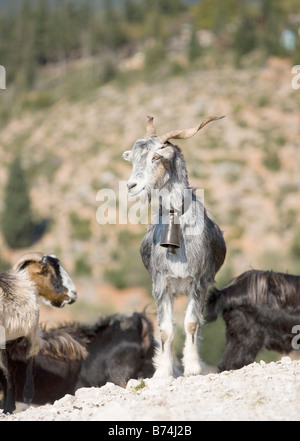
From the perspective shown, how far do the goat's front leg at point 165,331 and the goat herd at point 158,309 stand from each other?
1 centimetres

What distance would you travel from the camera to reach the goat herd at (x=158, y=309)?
7.61 m

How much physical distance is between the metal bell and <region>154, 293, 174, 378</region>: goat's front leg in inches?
21.0

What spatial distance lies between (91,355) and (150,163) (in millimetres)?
4342

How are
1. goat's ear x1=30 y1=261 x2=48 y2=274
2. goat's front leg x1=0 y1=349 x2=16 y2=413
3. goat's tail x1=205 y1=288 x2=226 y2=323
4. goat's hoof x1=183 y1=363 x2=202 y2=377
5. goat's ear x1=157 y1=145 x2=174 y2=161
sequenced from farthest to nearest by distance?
goat's ear x1=30 y1=261 x2=48 y2=274 → goat's tail x1=205 y1=288 x2=226 y2=323 → goat's front leg x1=0 y1=349 x2=16 y2=413 → goat's hoof x1=183 y1=363 x2=202 y2=377 → goat's ear x1=157 y1=145 x2=174 y2=161

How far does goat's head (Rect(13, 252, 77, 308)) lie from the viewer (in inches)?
375

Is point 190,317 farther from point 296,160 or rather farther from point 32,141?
point 32,141

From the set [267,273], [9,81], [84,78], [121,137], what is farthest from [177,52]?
[267,273]

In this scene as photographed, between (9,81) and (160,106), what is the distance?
3230 cm

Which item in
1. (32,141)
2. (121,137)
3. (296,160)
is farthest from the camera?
(32,141)

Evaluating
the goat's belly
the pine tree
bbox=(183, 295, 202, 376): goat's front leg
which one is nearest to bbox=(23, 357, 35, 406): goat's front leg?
bbox=(183, 295, 202, 376): goat's front leg

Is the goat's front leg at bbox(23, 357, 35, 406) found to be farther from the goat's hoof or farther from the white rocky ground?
the goat's hoof

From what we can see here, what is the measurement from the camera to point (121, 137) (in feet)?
174

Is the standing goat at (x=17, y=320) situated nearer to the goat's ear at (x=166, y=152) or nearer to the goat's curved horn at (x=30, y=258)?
the goat's curved horn at (x=30, y=258)

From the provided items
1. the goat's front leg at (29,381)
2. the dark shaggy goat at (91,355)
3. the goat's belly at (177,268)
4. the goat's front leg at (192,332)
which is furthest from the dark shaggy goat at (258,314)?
the goat's front leg at (29,381)
